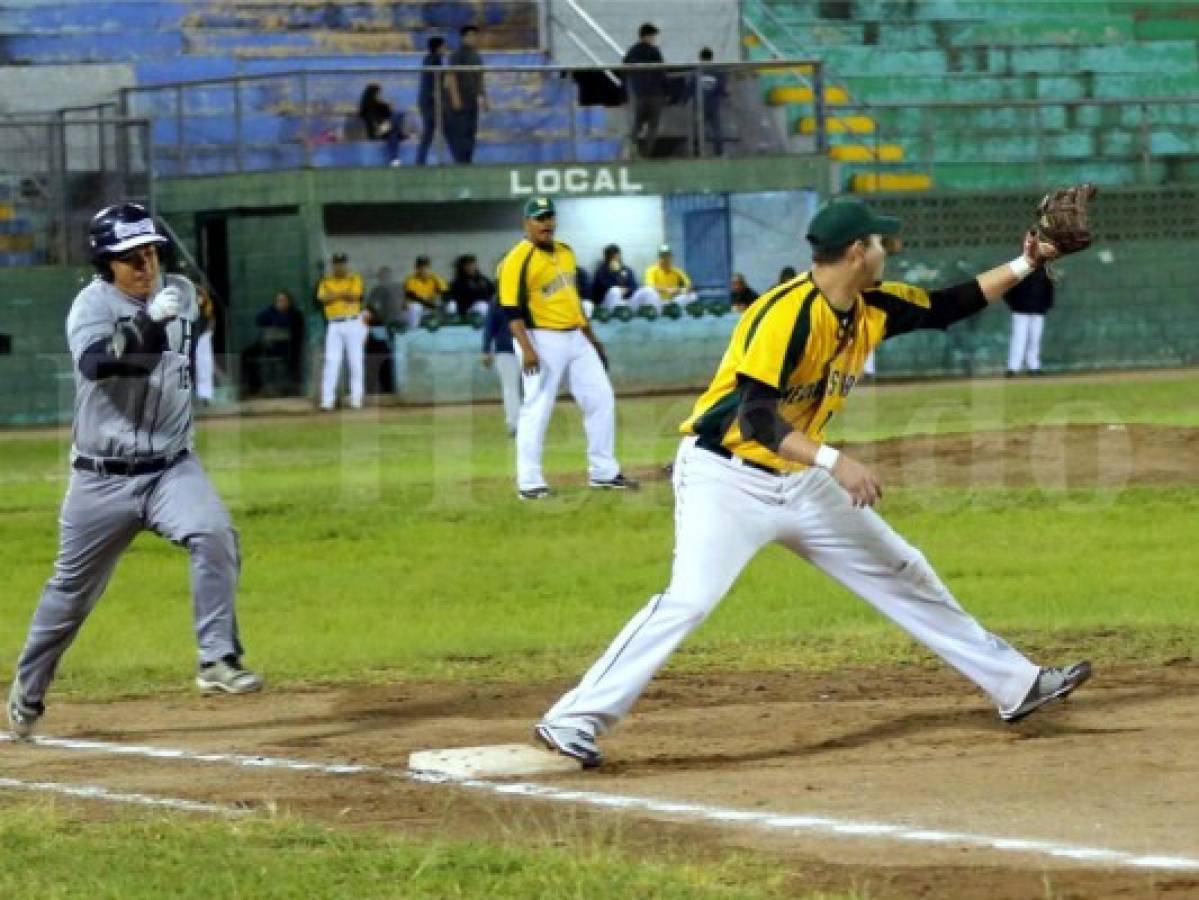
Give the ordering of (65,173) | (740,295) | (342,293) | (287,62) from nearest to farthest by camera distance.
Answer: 1. (65,173)
2. (342,293)
3. (740,295)
4. (287,62)

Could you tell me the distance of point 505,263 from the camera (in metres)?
20.3

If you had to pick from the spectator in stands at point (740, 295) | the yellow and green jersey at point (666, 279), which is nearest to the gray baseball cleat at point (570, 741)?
the spectator in stands at point (740, 295)

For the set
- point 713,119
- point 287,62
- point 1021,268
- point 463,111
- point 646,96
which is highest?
point 287,62

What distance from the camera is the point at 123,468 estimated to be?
1056 cm

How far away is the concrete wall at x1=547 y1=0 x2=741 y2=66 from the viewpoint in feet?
127

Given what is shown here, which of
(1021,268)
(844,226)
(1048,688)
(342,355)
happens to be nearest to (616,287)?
(342,355)

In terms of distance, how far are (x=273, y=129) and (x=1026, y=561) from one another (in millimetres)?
19357

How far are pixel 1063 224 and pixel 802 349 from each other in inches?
53.4

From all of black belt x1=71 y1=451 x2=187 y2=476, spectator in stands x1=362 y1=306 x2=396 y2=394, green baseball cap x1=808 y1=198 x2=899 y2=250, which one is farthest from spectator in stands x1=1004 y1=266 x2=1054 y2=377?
green baseball cap x1=808 y1=198 x2=899 y2=250

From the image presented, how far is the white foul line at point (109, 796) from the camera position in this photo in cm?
866

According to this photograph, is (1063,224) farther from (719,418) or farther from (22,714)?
(22,714)

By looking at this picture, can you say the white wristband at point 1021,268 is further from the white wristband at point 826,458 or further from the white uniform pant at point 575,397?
the white uniform pant at point 575,397

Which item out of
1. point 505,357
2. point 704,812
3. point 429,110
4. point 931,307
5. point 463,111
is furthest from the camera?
point 463,111

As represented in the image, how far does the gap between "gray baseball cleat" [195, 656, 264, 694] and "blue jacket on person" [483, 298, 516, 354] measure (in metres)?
13.8
